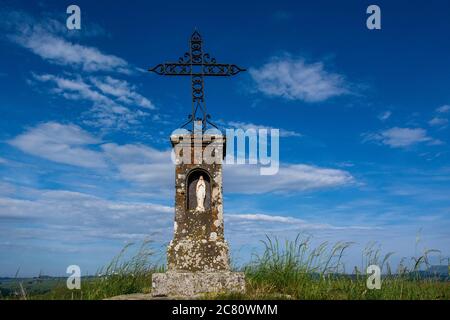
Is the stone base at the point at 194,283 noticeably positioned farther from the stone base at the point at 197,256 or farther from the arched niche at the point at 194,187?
the arched niche at the point at 194,187

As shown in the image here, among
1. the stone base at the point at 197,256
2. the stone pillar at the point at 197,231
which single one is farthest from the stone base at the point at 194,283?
the stone base at the point at 197,256

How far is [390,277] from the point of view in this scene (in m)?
7.35

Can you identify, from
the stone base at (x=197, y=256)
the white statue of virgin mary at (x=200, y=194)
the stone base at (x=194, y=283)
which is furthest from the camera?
the white statue of virgin mary at (x=200, y=194)

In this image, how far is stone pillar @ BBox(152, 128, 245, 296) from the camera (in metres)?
7.79

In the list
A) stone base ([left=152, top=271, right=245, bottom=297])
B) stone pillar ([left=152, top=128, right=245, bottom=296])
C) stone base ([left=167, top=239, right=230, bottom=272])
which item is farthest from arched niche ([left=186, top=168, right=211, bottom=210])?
stone base ([left=152, top=271, right=245, bottom=297])

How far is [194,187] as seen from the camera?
28.4 feet

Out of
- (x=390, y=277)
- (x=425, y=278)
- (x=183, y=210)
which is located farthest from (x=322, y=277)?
(x=183, y=210)

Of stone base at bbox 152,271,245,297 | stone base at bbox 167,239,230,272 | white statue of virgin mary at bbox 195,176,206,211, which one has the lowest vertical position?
stone base at bbox 152,271,245,297

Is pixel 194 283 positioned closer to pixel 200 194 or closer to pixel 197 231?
pixel 197 231

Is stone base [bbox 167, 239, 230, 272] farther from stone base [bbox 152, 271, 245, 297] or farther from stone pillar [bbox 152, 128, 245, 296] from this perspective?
stone base [bbox 152, 271, 245, 297]

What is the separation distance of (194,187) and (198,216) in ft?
2.02

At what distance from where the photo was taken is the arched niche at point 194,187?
857 centimetres
